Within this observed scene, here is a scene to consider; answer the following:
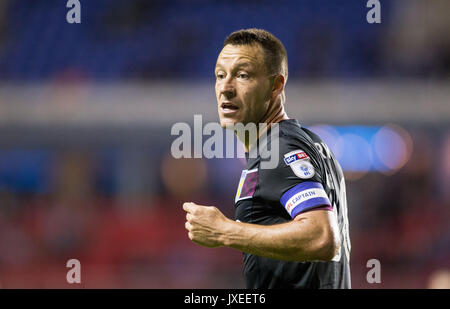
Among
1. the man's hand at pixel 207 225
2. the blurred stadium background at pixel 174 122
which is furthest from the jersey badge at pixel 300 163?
the blurred stadium background at pixel 174 122

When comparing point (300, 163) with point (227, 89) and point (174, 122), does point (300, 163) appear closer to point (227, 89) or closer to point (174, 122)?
point (227, 89)

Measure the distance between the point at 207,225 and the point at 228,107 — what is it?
782mm

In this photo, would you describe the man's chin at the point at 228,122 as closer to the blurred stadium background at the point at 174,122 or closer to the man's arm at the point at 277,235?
the man's arm at the point at 277,235

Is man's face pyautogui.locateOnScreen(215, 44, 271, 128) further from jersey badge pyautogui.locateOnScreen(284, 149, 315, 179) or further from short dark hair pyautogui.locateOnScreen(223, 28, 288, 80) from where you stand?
jersey badge pyautogui.locateOnScreen(284, 149, 315, 179)

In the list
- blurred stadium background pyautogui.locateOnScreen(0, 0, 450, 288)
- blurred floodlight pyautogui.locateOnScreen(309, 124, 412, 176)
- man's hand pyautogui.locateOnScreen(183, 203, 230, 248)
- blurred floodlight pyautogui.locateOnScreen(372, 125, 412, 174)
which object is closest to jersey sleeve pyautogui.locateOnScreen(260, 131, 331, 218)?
man's hand pyautogui.locateOnScreen(183, 203, 230, 248)

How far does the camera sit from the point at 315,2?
1503 cm

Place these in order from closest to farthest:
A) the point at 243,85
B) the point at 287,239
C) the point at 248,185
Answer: the point at 287,239, the point at 248,185, the point at 243,85

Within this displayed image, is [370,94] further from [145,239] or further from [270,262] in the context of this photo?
[270,262]

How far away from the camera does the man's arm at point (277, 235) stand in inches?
102

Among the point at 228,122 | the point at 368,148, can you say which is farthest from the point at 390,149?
the point at 228,122

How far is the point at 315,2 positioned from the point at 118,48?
507cm

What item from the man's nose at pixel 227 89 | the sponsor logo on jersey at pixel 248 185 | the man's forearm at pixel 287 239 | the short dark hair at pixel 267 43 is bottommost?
the man's forearm at pixel 287 239

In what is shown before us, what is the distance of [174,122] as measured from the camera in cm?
1218
